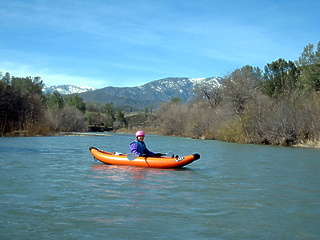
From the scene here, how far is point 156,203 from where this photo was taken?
25.5ft

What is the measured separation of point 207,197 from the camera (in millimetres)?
8453

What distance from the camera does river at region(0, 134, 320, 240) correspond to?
5.94 meters

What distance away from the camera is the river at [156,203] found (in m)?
5.94

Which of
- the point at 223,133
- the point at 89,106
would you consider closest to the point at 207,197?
the point at 223,133

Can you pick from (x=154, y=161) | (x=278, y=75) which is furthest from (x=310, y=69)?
(x=154, y=161)

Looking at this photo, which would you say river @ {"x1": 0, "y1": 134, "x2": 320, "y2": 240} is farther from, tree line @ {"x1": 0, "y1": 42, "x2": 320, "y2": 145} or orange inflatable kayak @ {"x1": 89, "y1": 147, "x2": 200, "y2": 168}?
tree line @ {"x1": 0, "y1": 42, "x2": 320, "y2": 145}

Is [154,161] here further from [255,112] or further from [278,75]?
[278,75]

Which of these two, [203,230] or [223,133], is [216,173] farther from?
[223,133]

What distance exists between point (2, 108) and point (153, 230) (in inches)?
1183

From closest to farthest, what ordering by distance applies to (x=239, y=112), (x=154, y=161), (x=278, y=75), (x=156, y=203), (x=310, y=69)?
(x=156, y=203)
(x=154, y=161)
(x=239, y=112)
(x=310, y=69)
(x=278, y=75)

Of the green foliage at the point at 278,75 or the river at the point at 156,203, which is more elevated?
the green foliage at the point at 278,75

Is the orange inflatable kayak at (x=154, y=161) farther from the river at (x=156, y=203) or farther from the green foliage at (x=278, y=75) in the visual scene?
the green foliage at (x=278, y=75)

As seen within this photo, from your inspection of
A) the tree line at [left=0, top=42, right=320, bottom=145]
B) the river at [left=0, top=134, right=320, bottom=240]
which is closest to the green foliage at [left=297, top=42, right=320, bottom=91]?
the tree line at [left=0, top=42, right=320, bottom=145]

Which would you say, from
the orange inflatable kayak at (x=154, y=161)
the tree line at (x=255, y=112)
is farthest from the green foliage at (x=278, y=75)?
the orange inflatable kayak at (x=154, y=161)
